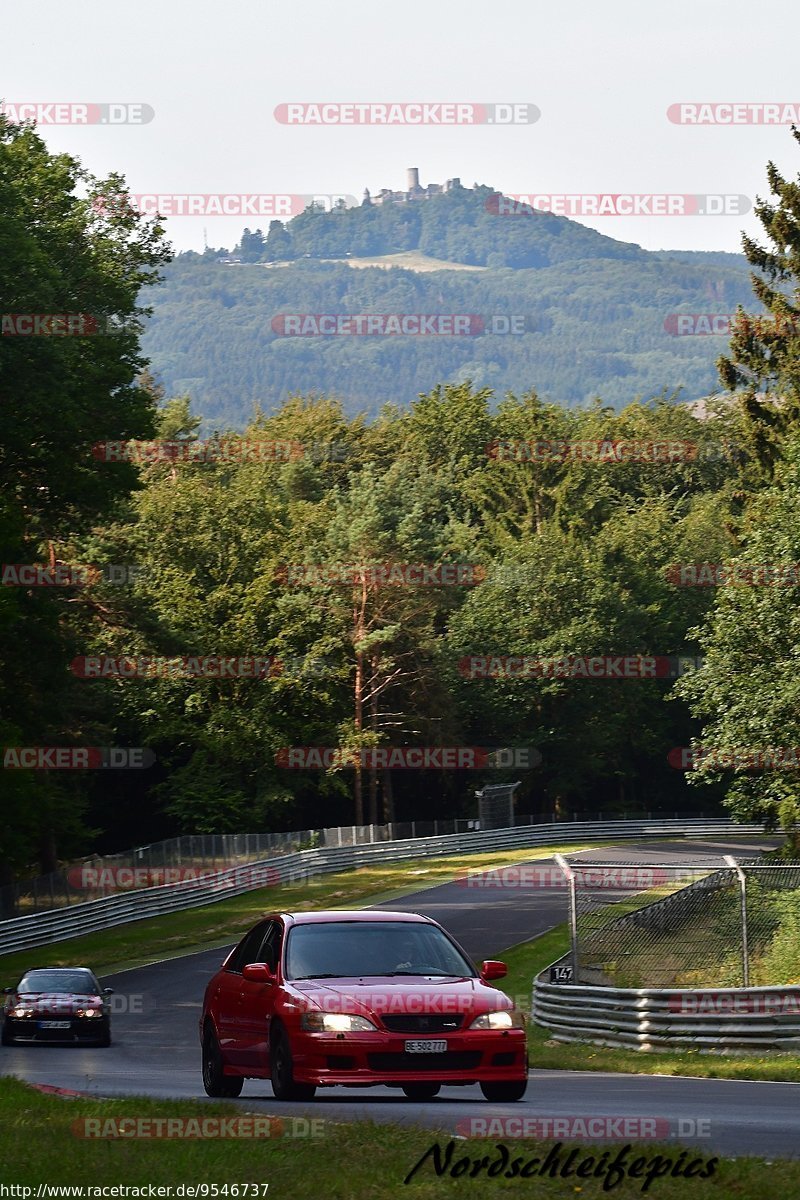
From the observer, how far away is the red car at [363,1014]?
12.8 m

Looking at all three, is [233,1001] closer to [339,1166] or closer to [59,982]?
[339,1166]

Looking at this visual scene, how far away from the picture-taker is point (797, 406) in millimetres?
51250

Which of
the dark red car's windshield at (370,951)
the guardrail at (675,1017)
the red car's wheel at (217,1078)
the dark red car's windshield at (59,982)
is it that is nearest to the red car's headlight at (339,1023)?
the dark red car's windshield at (370,951)

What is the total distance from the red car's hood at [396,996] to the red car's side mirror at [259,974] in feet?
1.06

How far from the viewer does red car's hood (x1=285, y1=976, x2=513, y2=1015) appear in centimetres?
1289

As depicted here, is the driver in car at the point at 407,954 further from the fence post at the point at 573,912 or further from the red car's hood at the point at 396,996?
the fence post at the point at 573,912

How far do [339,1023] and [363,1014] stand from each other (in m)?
0.19

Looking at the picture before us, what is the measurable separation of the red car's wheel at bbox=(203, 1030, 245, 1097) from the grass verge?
309 centimetres

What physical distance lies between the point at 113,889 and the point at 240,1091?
34730 mm

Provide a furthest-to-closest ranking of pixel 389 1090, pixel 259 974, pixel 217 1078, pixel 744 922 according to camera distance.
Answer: pixel 744 922, pixel 389 1090, pixel 217 1078, pixel 259 974

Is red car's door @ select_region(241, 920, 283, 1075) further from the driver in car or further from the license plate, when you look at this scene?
the license plate

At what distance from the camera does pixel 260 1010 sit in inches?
535

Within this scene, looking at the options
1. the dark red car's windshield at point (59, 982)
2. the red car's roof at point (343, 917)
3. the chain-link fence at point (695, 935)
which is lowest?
the dark red car's windshield at point (59, 982)

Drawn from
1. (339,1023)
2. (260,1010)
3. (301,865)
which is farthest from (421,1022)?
(301,865)
